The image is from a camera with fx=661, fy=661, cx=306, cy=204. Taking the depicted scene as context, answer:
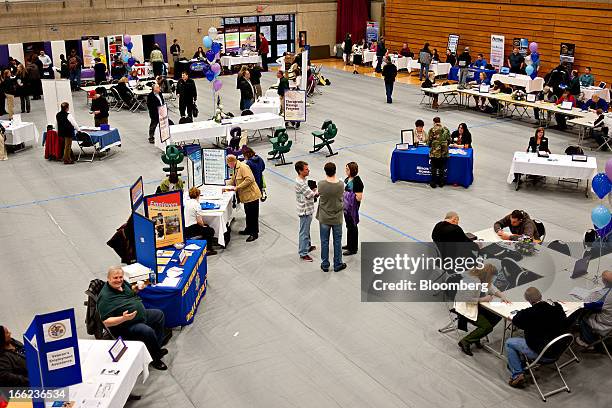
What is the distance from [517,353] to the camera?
21.7ft

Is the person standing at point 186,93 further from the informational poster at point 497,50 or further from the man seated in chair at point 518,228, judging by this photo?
the informational poster at point 497,50

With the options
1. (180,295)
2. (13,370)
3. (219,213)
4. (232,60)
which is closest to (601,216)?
(219,213)

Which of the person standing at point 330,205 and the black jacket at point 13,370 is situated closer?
the black jacket at point 13,370

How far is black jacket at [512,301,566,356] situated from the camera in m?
6.41

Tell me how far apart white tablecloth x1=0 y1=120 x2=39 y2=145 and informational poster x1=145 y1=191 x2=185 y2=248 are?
8.46 meters

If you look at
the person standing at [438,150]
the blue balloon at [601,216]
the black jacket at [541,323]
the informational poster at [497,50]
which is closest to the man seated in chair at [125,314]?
the black jacket at [541,323]

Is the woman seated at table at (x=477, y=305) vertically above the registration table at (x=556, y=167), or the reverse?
the registration table at (x=556, y=167)

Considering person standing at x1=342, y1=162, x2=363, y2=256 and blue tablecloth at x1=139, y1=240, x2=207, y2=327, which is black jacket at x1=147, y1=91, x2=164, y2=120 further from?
blue tablecloth at x1=139, y1=240, x2=207, y2=327

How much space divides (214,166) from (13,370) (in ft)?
16.3

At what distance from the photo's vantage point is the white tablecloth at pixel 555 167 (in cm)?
1202

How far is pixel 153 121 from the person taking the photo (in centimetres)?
1580

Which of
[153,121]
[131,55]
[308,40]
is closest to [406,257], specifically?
[153,121]

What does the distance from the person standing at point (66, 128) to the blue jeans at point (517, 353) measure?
10612 millimetres

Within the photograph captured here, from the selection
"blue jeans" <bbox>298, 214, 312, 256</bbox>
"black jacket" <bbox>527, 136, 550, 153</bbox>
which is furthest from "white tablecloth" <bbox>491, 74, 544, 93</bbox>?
"blue jeans" <bbox>298, 214, 312, 256</bbox>
